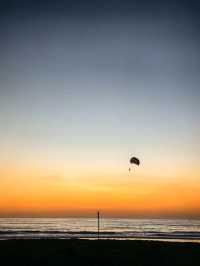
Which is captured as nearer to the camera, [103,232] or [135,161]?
[135,161]

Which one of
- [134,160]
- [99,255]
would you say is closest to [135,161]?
[134,160]

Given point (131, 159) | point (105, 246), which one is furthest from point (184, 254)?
point (131, 159)

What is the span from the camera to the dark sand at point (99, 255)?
61.3ft

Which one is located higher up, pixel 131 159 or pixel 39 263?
pixel 131 159

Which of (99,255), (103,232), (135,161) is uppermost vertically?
(103,232)

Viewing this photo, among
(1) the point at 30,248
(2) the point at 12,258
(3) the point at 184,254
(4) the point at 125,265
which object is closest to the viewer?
(4) the point at 125,265

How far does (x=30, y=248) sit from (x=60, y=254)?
302cm

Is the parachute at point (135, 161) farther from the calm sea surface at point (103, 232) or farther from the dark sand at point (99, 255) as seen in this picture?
the calm sea surface at point (103, 232)

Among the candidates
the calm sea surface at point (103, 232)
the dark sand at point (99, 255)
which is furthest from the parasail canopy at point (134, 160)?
the calm sea surface at point (103, 232)

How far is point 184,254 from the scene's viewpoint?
2148 centimetres

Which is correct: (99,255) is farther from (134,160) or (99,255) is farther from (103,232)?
(103,232)

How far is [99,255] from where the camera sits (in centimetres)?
2052

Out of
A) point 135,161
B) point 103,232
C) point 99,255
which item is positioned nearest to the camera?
point 99,255

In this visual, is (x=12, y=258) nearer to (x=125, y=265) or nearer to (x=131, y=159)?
(x=125, y=265)
